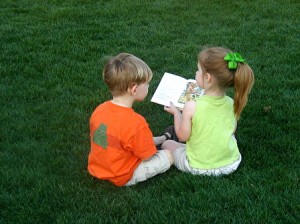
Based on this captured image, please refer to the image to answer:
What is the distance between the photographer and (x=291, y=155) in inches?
154

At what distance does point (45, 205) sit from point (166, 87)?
139cm

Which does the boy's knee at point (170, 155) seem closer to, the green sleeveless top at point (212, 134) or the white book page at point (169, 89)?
the green sleeveless top at point (212, 134)

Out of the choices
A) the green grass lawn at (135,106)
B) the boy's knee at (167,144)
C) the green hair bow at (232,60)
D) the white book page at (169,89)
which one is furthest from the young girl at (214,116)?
the white book page at (169,89)

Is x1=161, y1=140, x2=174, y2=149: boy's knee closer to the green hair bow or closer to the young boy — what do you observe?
the young boy

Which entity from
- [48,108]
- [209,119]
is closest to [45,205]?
[209,119]

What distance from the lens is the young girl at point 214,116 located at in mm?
3396

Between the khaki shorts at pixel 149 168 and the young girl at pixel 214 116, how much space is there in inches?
5.9

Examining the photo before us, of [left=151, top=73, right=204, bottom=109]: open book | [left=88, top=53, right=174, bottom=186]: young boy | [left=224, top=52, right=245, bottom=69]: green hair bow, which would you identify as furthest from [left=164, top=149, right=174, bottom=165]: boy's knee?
[left=224, top=52, right=245, bottom=69]: green hair bow

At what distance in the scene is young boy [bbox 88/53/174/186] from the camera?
3.40 metres

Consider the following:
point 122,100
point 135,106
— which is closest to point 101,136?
point 122,100

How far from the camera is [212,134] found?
11.6 feet

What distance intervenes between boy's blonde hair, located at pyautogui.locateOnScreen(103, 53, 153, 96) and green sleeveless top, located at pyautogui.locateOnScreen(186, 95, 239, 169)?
458mm

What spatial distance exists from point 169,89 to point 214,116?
0.67 metres

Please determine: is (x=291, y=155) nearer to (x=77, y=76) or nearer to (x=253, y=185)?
(x=253, y=185)
